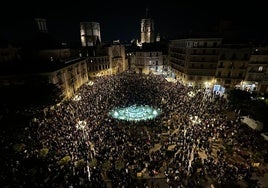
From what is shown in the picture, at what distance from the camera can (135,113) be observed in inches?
1026

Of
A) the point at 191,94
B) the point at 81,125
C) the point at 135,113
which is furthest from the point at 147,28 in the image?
the point at 81,125

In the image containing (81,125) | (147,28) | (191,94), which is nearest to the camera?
(81,125)

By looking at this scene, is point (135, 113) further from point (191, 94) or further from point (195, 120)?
point (191, 94)

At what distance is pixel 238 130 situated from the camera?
20328mm

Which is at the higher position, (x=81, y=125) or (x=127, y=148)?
(x=81, y=125)

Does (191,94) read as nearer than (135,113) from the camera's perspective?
No

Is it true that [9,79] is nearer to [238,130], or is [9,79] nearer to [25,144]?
[25,144]

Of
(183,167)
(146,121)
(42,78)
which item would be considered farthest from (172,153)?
(42,78)

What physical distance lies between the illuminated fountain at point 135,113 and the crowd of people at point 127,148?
1.04 metres

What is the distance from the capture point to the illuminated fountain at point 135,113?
2487 cm

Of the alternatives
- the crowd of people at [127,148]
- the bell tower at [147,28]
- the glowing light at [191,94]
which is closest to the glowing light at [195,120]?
the crowd of people at [127,148]

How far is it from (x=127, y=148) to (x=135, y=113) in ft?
30.2

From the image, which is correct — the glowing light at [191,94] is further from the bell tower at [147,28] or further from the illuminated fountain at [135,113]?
the bell tower at [147,28]

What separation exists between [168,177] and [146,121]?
9.83m
